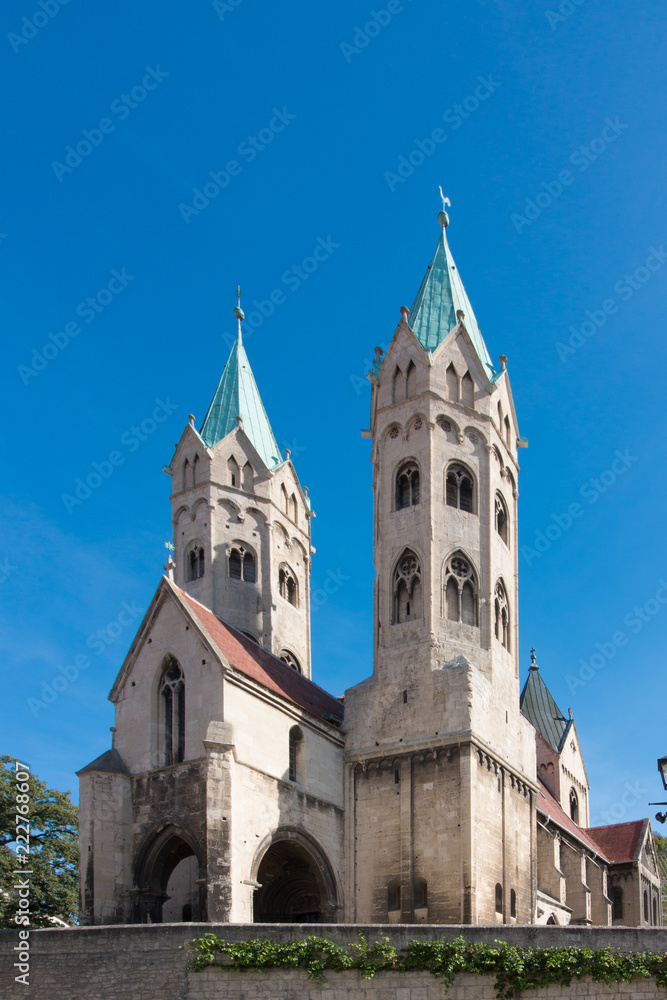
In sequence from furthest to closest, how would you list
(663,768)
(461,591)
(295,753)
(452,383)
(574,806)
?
(574,806) < (452,383) < (461,591) < (295,753) < (663,768)

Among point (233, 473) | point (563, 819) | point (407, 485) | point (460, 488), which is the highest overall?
point (233, 473)

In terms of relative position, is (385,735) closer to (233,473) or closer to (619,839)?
(233,473)

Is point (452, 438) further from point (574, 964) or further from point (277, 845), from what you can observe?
point (574, 964)

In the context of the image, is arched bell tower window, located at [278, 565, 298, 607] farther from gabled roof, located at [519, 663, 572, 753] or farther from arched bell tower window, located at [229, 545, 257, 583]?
gabled roof, located at [519, 663, 572, 753]

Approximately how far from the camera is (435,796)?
121ft

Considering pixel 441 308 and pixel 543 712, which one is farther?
pixel 543 712

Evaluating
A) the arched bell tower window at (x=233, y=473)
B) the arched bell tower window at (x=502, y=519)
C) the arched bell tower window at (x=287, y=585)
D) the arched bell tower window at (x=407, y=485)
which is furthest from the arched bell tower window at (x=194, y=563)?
the arched bell tower window at (x=502, y=519)

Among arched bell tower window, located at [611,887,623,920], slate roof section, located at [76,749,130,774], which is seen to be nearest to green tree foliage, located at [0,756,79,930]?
slate roof section, located at [76,749,130,774]

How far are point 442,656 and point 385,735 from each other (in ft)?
10.8

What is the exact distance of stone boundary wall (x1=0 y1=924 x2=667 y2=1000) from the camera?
25.4 metres

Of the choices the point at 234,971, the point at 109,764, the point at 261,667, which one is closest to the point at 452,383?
the point at 261,667

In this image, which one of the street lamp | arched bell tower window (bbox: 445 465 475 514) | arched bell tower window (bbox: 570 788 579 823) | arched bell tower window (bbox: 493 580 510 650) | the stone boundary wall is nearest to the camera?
the street lamp

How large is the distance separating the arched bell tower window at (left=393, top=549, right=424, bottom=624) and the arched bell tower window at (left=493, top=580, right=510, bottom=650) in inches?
117

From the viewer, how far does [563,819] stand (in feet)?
182
